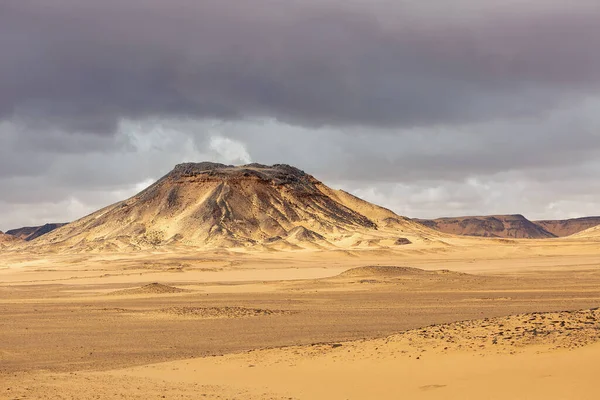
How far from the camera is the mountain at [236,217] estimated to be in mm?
137000

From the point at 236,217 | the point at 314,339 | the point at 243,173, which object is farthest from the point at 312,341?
the point at 243,173

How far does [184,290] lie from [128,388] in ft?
112

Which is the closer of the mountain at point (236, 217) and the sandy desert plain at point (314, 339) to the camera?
the sandy desert plain at point (314, 339)

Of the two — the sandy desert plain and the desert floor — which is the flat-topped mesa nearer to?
the sandy desert plain

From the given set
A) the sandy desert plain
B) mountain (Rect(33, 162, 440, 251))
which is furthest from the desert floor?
mountain (Rect(33, 162, 440, 251))

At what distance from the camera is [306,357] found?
17578 millimetres

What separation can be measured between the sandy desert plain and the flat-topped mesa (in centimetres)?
10842

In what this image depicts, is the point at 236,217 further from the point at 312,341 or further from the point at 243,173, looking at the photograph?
the point at 312,341

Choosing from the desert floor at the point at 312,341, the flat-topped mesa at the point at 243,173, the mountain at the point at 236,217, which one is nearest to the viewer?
the desert floor at the point at 312,341

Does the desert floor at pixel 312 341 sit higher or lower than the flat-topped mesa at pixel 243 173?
lower

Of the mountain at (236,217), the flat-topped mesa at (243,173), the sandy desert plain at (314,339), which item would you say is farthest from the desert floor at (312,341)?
the flat-topped mesa at (243,173)

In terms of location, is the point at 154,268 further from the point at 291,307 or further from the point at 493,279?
the point at 291,307

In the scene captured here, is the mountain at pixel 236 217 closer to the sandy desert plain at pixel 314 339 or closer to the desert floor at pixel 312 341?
the sandy desert plain at pixel 314 339

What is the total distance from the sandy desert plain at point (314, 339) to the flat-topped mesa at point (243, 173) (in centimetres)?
10842
